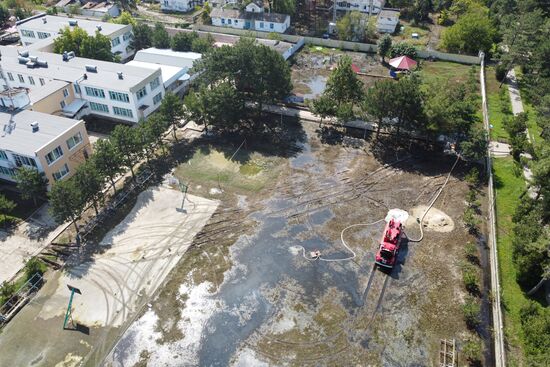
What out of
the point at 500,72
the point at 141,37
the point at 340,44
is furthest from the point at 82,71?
the point at 500,72

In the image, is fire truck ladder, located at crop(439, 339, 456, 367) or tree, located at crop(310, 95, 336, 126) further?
tree, located at crop(310, 95, 336, 126)

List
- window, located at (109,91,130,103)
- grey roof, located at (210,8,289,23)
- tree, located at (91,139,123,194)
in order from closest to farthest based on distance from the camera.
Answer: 1. tree, located at (91,139,123,194)
2. window, located at (109,91,130,103)
3. grey roof, located at (210,8,289,23)

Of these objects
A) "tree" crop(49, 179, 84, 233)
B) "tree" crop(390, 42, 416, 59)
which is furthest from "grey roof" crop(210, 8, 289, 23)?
"tree" crop(49, 179, 84, 233)

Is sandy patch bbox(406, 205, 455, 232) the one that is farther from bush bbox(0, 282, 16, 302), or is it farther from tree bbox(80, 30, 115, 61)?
tree bbox(80, 30, 115, 61)

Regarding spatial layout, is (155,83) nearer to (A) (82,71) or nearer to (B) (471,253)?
(A) (82,71)

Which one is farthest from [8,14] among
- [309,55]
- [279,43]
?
[309,55]

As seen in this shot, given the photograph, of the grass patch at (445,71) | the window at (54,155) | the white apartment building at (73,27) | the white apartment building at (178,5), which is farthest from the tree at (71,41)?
the grass patch at (445,71)
